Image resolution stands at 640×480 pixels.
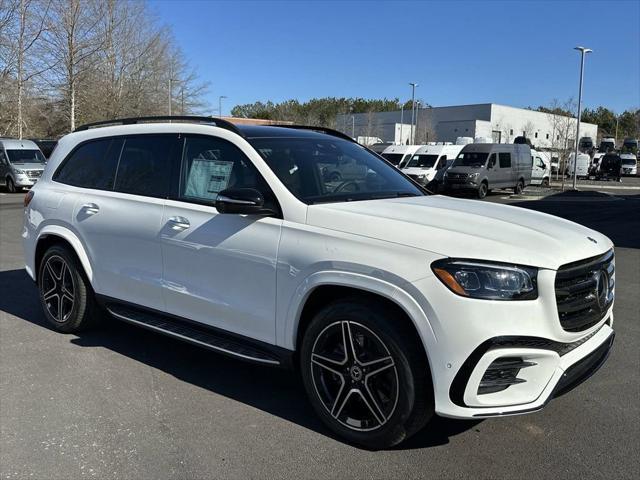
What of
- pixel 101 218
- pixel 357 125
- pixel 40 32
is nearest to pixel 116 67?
pixel 40 32

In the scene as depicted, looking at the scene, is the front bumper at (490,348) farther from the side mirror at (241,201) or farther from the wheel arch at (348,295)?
the side mirror at (241,201)

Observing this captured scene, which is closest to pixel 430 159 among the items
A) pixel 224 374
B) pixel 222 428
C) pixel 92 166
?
pixel 92 166

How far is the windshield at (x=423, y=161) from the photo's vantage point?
29.1m

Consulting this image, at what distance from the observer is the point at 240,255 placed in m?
3.72

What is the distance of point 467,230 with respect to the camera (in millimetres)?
3188

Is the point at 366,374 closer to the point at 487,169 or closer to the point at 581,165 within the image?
the point at 487,169

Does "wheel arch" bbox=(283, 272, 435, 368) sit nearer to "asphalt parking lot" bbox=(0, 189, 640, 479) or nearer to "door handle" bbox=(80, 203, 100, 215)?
"asphalt parking lot" bbox=(0, 189, 640, 479)

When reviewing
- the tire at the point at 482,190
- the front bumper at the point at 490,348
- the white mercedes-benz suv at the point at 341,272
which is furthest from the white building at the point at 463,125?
the front bumper at the point at 490,348

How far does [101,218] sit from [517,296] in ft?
11.0

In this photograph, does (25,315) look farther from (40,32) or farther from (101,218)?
(40,32)

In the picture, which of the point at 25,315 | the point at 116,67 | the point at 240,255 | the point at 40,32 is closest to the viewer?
the point at 240,255

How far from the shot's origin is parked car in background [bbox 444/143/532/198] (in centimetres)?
2597

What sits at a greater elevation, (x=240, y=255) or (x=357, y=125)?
(x=357, y=125)

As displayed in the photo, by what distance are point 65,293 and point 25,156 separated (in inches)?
855
